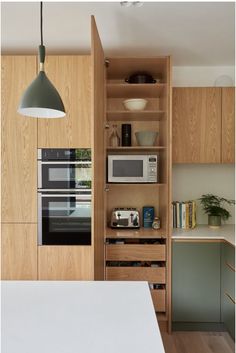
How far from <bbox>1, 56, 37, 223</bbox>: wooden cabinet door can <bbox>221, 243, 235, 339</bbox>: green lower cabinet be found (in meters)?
1.59

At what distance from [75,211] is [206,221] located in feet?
4.68

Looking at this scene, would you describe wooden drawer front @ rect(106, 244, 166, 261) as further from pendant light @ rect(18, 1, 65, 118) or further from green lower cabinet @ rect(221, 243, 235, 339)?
pendant light @ rect(18, 1, 65, 118)

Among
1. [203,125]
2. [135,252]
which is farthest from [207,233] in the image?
[203,125]

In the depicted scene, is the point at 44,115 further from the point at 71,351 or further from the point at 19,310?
the point at 71,351

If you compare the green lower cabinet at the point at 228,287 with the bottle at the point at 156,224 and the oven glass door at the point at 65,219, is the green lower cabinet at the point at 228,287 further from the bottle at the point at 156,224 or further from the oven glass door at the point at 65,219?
the oven glass door at the point at 65,219

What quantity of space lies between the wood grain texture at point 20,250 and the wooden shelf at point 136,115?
1238 millimetres

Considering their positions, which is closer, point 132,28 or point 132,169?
point 132,28

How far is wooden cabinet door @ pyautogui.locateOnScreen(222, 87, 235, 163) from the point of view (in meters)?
2.64

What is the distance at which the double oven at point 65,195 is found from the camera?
89.8 inches

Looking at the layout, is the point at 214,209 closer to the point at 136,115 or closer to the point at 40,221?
the point at 136,115

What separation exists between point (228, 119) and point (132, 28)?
120 cm

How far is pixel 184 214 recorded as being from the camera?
2.71 meters

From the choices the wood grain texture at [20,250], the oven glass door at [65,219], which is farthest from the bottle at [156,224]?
the wood grain texture at [20,250]

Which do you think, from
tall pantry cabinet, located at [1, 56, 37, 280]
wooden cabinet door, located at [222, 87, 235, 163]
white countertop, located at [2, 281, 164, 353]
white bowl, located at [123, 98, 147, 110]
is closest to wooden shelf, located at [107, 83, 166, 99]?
white bowl, located at [123, 98, 147, 110]
